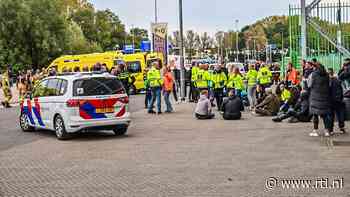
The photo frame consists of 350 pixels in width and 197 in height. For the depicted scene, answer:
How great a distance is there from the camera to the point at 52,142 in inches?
590

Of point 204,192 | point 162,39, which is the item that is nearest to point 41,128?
point 204,192

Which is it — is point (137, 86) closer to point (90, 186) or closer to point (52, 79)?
point (52, 79)

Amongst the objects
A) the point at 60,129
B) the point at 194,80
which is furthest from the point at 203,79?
the point at 60,129

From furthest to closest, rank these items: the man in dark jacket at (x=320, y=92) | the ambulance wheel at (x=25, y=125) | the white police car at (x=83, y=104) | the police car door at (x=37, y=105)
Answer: the ambulance wheel at (x=25, y=125)
the police car door at (x=37, y=105)
the white police car at (x=83, y=104)
the man in dark jacket at (x=320, y=92)

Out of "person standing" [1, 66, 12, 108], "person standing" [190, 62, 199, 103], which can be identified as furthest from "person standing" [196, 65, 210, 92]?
"person standing" [1, 66, 12, 108]

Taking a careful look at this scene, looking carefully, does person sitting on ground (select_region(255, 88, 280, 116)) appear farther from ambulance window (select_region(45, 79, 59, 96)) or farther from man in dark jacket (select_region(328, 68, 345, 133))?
ambulance window (select_region(45, 79, 59, 96))

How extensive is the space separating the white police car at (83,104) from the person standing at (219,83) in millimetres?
7452

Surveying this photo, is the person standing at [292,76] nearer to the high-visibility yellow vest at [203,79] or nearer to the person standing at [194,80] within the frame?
the high-visibility yellow vest at [203,79]

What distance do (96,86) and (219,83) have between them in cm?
847

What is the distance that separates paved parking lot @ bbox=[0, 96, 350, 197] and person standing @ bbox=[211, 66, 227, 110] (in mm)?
5591

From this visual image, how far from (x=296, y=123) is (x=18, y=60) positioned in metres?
52.1

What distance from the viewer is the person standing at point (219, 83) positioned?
22797 millimetres

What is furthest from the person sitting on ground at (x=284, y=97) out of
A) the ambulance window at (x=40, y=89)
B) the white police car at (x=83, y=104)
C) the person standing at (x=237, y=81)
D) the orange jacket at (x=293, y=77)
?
the ambulance window at (x=40, y=89)

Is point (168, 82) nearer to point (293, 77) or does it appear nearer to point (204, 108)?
point (204, 108)
